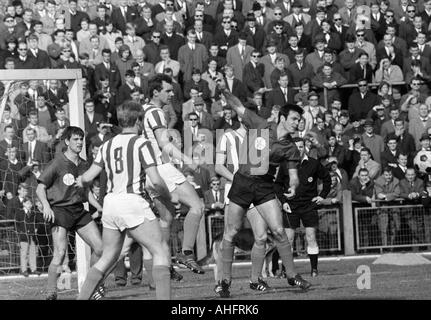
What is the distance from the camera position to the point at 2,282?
63.5 feet

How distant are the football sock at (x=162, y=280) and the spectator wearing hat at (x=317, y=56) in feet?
43.4

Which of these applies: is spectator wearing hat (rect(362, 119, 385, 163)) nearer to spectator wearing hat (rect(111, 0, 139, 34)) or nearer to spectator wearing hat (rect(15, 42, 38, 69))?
spectator wearing hat (rect(111, 0, 139, 34))

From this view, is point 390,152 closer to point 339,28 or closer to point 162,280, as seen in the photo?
point 339,28

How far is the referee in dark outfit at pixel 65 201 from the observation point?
16422 mm

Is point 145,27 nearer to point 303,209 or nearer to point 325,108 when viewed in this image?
point 325,108

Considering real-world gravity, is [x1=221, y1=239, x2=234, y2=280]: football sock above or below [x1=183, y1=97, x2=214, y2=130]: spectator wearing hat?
below

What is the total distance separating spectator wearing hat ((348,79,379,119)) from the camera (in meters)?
25.3

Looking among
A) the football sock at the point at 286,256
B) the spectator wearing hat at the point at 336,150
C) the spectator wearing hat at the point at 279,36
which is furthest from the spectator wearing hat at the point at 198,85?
the football sock at the point at 286,256

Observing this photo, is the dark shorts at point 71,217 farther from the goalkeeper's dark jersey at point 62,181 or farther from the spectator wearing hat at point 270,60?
the spectator wearing hat at point 270,60

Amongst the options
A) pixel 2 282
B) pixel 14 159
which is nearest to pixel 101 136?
pixel 14 159

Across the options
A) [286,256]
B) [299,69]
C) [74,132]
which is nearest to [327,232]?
[299,69]

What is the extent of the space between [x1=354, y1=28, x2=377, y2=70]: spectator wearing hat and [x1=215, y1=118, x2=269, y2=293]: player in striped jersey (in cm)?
972

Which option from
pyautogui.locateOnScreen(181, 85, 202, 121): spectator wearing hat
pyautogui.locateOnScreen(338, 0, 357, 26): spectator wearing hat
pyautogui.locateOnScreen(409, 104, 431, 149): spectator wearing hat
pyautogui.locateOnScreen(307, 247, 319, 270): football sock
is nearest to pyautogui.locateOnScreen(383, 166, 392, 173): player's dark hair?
pyautogui.locateOnScreen(409, 104, 431, 149): spectator wearing hat

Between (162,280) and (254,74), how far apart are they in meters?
12.4
